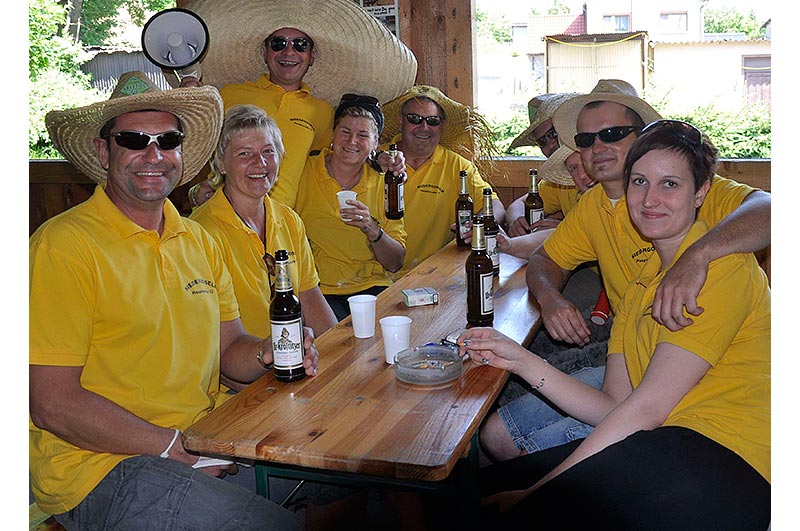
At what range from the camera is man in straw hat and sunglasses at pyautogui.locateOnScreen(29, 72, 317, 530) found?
1848mm

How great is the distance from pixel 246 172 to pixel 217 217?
0.62 ft

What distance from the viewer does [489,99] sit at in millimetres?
5266

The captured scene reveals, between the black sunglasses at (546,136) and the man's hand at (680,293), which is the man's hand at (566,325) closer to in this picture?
the man's hand at (680,293)

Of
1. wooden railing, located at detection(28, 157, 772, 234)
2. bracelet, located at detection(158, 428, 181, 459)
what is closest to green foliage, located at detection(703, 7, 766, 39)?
wooden railing, located at detection(28, 157, 772, 234)

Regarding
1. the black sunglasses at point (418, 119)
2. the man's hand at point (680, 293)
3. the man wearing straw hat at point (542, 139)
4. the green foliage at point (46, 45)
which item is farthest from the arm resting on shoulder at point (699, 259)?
the green foliage at point (46, 45)

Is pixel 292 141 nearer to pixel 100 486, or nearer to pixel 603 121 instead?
pixel 603 121

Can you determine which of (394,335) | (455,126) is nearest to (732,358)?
(394,335)

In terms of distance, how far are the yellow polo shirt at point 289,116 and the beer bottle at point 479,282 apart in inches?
55.3

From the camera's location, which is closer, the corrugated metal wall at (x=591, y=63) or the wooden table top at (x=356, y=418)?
the wooden table top at (x=356, y=418)

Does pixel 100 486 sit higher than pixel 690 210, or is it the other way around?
pixel 690 210

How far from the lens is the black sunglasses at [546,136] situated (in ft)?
13.0
